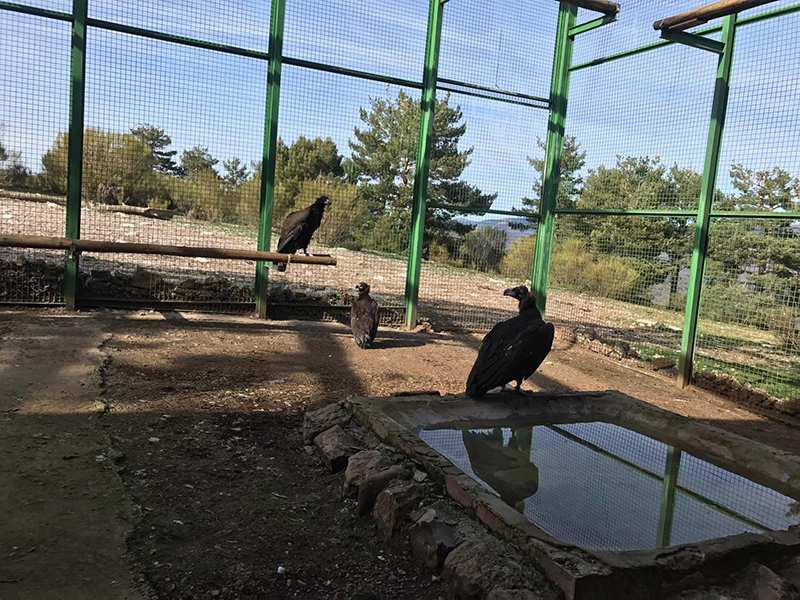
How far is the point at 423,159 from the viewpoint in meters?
8.57

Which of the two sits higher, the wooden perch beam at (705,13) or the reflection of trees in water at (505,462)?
the wooden perch beam at (705,13)

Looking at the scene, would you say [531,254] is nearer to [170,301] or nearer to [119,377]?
[170,301]

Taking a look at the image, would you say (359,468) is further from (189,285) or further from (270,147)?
(270,147)

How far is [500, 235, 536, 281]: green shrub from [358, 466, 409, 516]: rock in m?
6.25

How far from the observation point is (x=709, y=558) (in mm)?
2439

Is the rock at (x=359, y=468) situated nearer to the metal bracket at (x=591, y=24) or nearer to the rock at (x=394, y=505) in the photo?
the rock at (x=394, y=505)

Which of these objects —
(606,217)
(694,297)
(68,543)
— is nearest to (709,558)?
(68,543)

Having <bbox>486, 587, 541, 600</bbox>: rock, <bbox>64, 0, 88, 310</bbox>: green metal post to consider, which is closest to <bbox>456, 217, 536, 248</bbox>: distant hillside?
<bbox>64, 0, 88, 310</bbox>: green metal post

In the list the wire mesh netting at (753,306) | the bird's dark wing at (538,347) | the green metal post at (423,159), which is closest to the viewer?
the bird's dark wing at (538,347)

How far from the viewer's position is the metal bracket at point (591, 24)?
7633 millimetres

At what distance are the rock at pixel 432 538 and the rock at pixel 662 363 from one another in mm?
5347

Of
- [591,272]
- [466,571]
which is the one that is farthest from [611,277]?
[466,571]

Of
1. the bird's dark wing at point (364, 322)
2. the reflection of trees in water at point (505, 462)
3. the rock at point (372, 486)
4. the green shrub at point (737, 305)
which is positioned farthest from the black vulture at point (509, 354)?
the green shrub at point (737, 305)

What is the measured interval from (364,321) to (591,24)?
5138 mm
